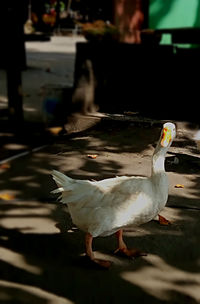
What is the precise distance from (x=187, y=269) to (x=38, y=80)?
9.22 meters

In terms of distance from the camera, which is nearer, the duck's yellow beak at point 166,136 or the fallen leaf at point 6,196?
the duck's yellow beak at point 166,136

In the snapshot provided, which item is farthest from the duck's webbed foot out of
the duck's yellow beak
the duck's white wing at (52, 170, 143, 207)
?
the duck's yellow beak

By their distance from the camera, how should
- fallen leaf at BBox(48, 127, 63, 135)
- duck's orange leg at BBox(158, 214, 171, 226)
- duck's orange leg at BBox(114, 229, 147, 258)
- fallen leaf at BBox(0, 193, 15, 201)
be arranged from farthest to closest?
fallen leaf at BBox(48, 127, 63, 135) → fallen leaf at BBox(0, 193, 15, 201) → duck's orange leg at BBox(158, 214, 171, 226) → duck's orange leg at BBox(114, 229, 147, 258)

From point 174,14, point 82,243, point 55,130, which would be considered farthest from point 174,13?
point 82,243

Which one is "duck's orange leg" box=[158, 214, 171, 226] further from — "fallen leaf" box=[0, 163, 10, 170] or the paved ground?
"fallen leaf" box=[0, 163, 10, 170]

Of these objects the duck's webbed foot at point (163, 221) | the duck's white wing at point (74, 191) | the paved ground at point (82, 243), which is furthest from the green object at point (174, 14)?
the duck's white wing at point (74, 191)

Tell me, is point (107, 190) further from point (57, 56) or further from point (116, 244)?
point (57, 56)

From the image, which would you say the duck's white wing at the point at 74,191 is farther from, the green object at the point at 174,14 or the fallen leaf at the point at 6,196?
the green object at the point at 174,14

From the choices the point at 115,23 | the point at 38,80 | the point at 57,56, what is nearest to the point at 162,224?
the point at 38,80

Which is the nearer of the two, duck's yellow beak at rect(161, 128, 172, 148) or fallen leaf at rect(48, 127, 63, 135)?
duck's yellow beak at rect(161, 128, 172, 148)

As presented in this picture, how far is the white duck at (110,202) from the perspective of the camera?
10.8 ft

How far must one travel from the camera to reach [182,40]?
10250mm

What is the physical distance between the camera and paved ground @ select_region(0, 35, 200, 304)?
310 centimetres

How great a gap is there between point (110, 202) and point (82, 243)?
1.66 feet
